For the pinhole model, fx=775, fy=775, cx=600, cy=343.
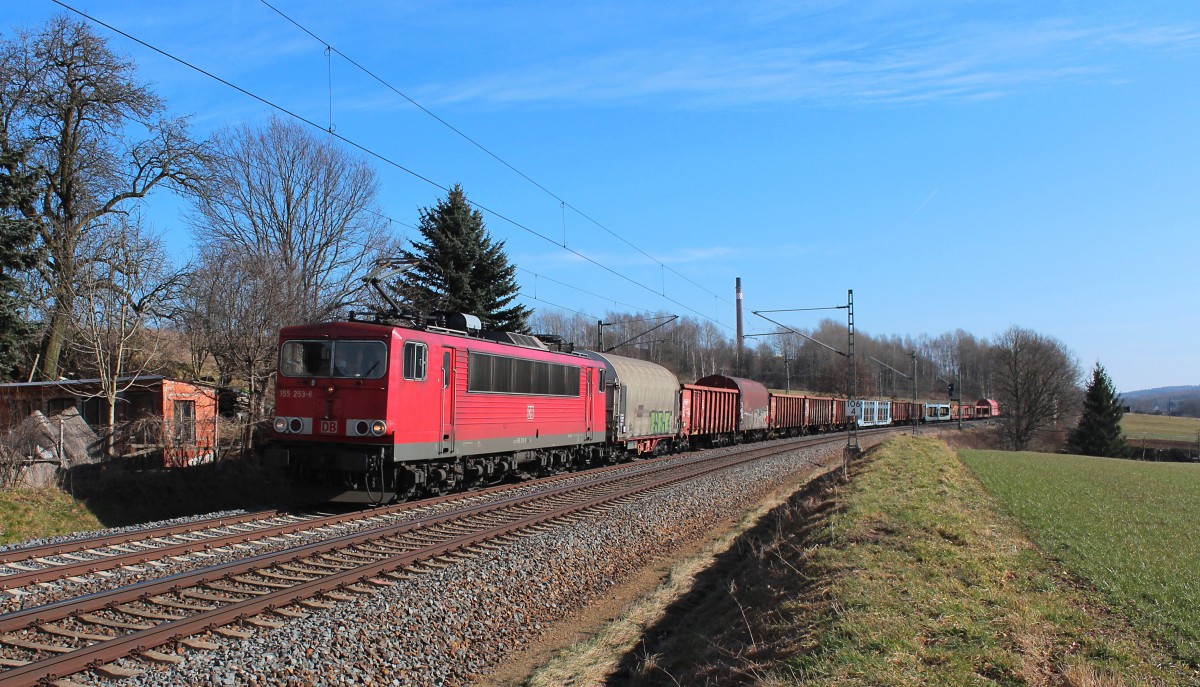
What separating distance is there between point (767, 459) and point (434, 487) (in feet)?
52.3

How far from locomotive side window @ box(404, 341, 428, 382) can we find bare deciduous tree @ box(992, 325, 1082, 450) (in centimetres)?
5717

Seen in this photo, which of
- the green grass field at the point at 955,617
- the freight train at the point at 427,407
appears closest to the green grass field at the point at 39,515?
the freight train at the point at 427,407

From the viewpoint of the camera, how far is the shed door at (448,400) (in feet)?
49.6

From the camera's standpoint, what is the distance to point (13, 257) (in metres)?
22.3

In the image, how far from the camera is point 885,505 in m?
12.2

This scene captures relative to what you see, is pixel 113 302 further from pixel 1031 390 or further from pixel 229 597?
pixel 1031 390

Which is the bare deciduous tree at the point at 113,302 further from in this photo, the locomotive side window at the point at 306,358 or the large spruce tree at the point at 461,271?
the large spruce tree at the point at 461,271

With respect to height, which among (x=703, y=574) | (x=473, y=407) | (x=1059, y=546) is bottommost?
(x=703, y=574)

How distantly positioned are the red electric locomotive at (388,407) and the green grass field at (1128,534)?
396 inches

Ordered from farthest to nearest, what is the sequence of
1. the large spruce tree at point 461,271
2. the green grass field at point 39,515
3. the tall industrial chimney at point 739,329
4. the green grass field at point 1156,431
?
the tall industrial chimney at point 739,329 → the green grass field at point 1156,431 → the large spruce tree at point 461,271 → the green grass field at point 39,515

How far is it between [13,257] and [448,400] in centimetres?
1599

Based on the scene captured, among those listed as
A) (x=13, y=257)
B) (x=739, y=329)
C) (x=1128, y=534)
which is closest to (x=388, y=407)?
(x=1128, y=534)

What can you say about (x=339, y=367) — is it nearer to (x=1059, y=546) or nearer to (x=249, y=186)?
(x=1059, y=546)

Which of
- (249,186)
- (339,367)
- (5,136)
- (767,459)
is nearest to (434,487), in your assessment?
(339,367)
